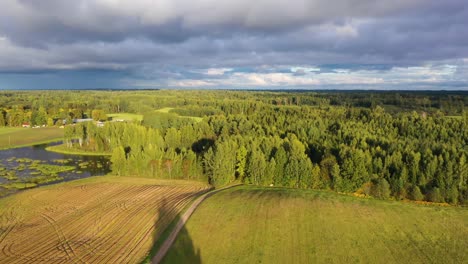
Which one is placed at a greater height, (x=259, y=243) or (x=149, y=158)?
(x=149, y=158)

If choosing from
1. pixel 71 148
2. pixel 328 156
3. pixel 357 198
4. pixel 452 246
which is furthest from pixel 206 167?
pixel 71 148

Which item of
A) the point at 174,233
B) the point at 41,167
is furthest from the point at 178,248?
the point at 41,167

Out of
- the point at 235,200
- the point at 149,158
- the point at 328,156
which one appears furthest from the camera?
the point at 149,158

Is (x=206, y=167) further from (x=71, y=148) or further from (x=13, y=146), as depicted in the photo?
(x=13, y=146)

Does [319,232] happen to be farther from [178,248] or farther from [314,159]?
[314,159]

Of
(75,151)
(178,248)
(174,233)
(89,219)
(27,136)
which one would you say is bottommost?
(75,151)

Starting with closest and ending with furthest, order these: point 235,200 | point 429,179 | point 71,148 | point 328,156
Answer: point 235,200
point 429,179
point 328,156
point 71,148

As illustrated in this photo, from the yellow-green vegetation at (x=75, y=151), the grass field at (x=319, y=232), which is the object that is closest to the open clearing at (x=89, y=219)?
the grass field at (x=319, y=232)
